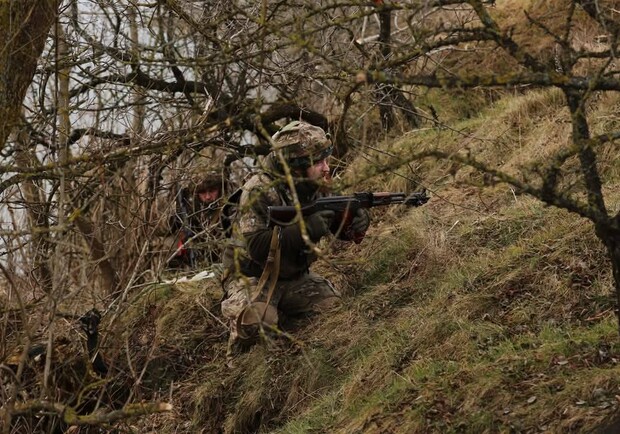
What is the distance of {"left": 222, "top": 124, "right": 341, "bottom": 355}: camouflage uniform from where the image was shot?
23.4 feet

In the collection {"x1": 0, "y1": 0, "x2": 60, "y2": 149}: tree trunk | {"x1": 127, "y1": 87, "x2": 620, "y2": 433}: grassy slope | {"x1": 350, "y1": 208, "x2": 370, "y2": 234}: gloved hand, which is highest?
{"x1": 0, "y1": 0, "x2": 60, "y2": 149}: tree trunk

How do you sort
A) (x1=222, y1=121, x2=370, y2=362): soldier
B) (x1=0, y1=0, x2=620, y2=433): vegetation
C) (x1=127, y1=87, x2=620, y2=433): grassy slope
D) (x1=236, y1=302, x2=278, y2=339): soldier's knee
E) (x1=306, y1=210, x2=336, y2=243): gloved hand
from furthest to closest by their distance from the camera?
(x1=236, y1=302, x2=278, y2=339): soldier's knee, (x1=222, y1=121, x2=370, y2=362): soldier, (x1=306, y1=210, x2=336, y2=243): gloved hand, (x1=127, y1=87, x2=620, y2=433): grassy slope, (x1=0, y1=0, x2=620, y2=433): vegetation

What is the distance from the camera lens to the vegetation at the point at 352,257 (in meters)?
4.76

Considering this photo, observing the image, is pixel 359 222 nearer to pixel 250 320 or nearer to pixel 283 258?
pixel 283 258

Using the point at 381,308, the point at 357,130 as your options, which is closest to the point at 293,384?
the point at 381,308

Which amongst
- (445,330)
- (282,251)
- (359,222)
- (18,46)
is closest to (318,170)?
(359,222)

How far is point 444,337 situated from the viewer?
6.48m

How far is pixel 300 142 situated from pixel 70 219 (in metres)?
2.67

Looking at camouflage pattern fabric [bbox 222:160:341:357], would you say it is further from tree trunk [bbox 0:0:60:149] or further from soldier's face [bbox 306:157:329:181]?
tree trunk [bbox 0:0:60:149]

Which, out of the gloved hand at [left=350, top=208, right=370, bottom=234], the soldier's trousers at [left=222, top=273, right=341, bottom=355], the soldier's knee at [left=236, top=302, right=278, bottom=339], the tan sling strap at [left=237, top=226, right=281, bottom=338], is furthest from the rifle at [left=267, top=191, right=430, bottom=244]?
the soldier's knee at [left=236, top=302, right=278, bottom=339]

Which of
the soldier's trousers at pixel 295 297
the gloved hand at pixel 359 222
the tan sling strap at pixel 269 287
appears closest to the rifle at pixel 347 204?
the gloved hand at pixel 359 222

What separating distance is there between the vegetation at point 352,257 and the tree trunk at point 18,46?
1 cm

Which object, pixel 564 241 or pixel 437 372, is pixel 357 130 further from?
pixel 437 372

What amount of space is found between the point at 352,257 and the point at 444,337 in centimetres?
227
